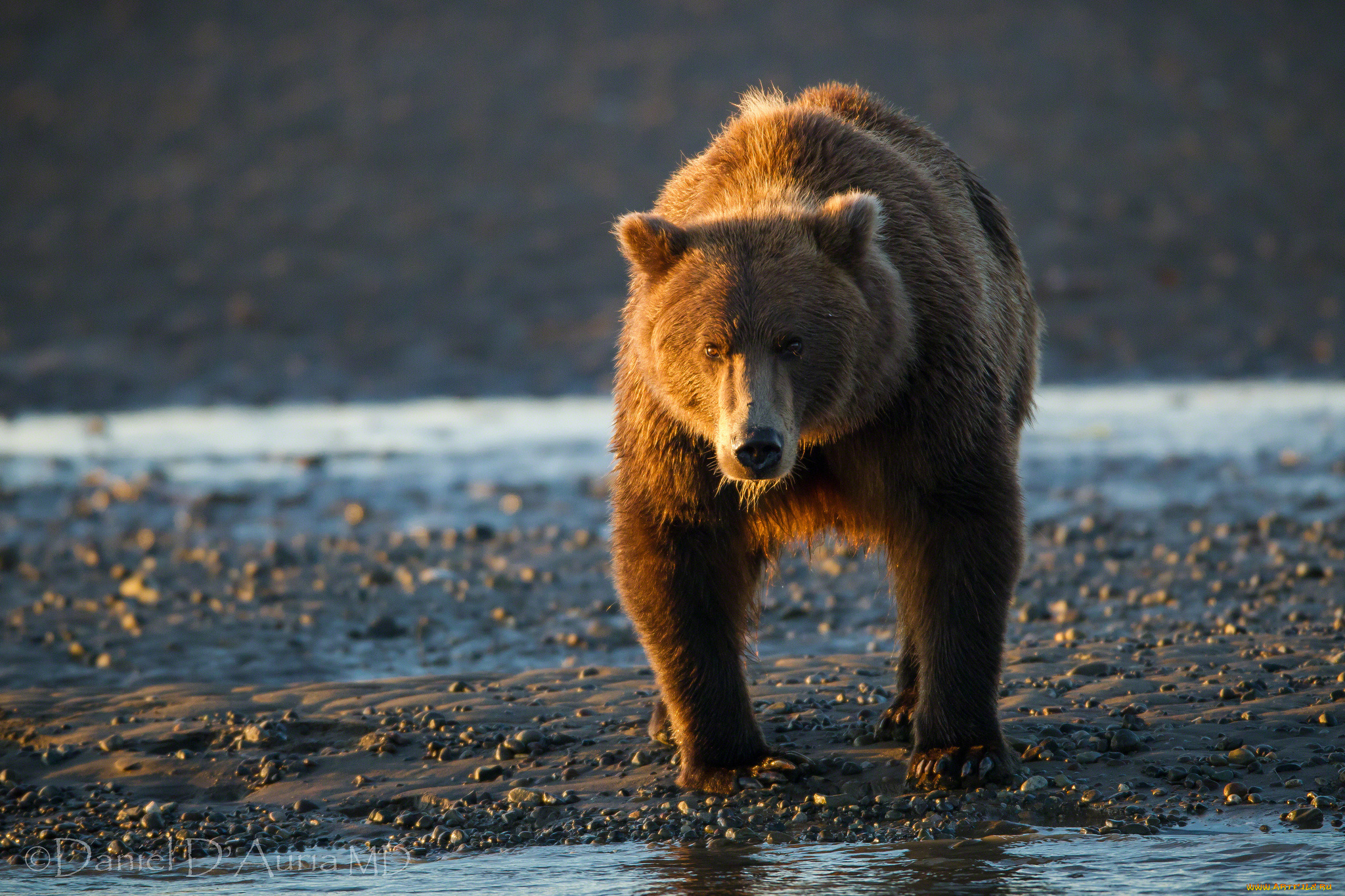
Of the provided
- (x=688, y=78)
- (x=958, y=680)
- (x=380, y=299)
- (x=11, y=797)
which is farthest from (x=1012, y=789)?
(x=688, y=78)

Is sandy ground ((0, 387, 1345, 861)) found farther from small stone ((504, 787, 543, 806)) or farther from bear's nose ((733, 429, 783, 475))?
bear's nose ((733, 429, 783, 475))

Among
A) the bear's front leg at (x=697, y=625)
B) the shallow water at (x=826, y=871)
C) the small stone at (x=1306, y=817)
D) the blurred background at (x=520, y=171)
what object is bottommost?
the shallow water at (x=826, y=871)

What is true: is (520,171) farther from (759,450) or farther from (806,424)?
(759,450)

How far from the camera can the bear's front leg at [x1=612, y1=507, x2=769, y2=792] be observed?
512 cm

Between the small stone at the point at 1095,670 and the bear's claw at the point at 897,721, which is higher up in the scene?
the small stone at the point at 1095,670

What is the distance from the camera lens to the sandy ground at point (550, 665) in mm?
5246

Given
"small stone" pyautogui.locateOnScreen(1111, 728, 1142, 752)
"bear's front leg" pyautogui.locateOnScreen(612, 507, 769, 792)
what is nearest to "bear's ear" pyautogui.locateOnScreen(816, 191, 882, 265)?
"bear's front leg" pyautogui.locateOnScreen(612, 507, 769, 792)

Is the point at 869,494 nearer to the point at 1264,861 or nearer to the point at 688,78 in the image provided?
the point at 1264,861

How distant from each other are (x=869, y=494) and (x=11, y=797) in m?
3.54

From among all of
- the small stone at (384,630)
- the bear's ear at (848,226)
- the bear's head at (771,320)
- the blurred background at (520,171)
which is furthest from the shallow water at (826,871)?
the blurred background at (520,171)

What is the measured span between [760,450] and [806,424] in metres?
0.37

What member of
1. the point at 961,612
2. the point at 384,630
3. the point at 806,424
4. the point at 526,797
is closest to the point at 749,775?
the point at 526,797

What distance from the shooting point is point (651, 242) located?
492 centimetres

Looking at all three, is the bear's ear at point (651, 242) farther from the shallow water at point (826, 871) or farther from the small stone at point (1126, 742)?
the small stone at point (1126, 742)
